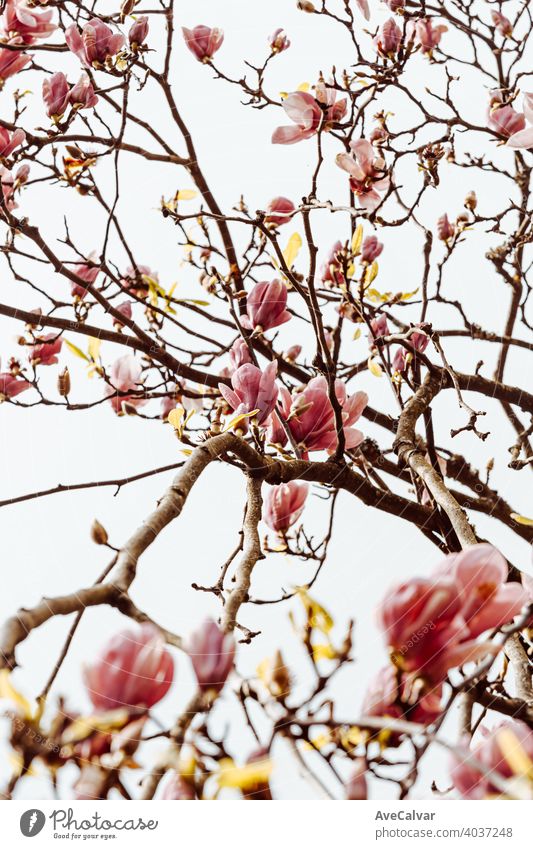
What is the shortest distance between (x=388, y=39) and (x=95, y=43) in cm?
19

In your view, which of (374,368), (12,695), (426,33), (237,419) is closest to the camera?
(12,695)

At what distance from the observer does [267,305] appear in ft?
1.38

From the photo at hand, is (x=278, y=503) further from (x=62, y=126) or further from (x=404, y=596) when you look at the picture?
(x=62, y=126)

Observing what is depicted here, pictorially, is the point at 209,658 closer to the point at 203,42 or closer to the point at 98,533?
the point at 98,533

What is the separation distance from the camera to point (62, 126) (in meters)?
0.47

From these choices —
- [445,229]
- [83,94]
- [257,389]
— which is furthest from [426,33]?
[257,389]

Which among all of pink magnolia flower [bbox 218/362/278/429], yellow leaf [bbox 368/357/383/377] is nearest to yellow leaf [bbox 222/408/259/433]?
pink magnolia flower [bbox 218/362/278/429]

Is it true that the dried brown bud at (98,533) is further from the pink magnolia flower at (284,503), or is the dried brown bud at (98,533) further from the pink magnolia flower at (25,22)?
the pink magnolia flower at (25,22)

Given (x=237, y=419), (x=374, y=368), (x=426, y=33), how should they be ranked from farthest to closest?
(x=426, y=33)
(x=374, y=368)
(x=237, y=419)

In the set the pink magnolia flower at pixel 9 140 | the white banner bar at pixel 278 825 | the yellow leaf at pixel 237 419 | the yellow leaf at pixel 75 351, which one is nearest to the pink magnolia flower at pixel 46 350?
the yellow leaf at pixel 75 351

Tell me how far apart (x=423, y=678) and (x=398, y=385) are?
282 mm

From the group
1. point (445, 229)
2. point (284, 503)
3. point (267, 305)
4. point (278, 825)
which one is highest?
point (445, 229)

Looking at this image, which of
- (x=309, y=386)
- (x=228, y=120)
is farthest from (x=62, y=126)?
(x=309, y=386)

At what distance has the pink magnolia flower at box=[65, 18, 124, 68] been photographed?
18.0 inches
